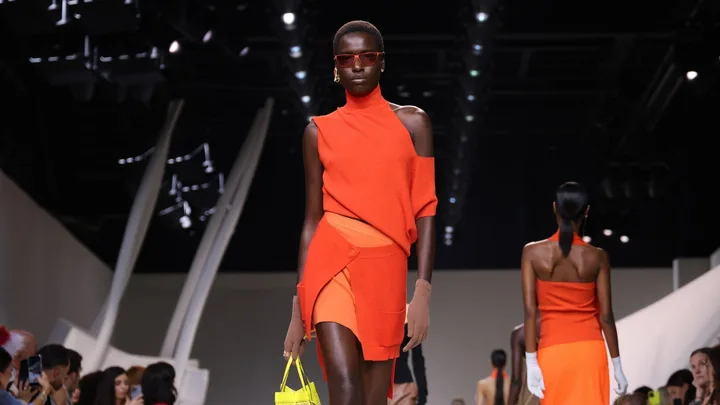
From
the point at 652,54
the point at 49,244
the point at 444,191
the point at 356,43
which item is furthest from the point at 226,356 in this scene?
the point at 356,43

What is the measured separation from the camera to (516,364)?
22.1 ft

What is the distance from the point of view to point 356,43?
323 cm

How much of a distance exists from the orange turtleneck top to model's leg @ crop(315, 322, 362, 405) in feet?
0.91

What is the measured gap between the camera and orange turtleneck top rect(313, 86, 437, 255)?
10.4 ft

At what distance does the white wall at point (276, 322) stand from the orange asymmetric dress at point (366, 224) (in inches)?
671

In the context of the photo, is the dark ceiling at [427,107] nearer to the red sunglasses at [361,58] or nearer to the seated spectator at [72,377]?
the seated spectator at [72,377]

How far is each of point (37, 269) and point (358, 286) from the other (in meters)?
11.4

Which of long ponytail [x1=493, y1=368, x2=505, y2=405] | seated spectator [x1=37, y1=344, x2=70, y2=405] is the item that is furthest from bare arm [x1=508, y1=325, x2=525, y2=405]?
long ponytail [x1=493, y1=368, x2=505, y2=405]

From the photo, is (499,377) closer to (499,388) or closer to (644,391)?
(499,388)

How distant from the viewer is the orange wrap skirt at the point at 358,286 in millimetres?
3090

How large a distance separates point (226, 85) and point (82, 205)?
3010mm

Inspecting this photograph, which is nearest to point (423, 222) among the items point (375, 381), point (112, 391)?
point (375, 381)

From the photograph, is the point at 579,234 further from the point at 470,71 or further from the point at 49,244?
the point at 49,244

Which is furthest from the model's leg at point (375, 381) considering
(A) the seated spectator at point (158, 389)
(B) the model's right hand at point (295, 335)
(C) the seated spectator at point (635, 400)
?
(C) the seated spectator at point (635, 400)
